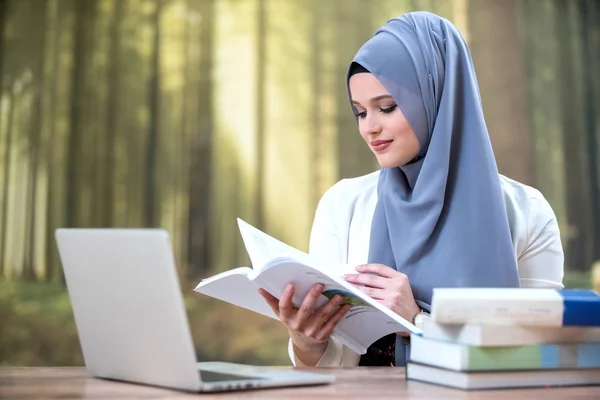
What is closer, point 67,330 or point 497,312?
point 497,312

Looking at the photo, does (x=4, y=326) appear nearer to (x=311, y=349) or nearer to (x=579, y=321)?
(x=311, y=349)

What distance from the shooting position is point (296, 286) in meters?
1.17

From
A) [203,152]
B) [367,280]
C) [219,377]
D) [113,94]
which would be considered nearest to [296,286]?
[367,280]

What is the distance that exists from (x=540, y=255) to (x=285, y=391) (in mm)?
842

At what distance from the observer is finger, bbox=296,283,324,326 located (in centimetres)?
114

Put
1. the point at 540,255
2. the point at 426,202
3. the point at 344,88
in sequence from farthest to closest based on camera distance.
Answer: the point at 344,88, the point at 540,255, the point at 426,202

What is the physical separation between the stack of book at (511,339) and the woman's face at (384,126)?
23.0 inches

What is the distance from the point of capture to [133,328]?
817 millimetres

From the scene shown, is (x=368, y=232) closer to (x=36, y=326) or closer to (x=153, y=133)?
(x=153, y=133)

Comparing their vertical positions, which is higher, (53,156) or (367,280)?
(53,156)

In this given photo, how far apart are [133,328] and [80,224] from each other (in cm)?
298

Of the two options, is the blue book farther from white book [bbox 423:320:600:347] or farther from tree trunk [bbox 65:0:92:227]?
tree trunk [bbox 65:0:92:227]

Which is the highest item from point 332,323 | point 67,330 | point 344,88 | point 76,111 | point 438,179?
point 344,88

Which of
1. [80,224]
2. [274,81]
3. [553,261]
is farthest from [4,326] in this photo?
[553,261]
